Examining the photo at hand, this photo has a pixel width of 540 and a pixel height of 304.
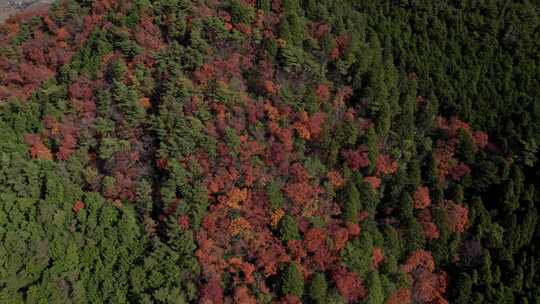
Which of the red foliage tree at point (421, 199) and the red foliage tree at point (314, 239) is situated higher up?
the red foliage tree at point (421, 199)

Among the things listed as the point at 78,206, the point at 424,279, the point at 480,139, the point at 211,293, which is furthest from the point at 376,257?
the point at 78,206

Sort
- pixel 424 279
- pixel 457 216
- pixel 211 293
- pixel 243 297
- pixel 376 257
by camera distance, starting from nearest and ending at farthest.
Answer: pixel 211 293, pixel 243 297, pixel 376 257, pixel 424 279, pixel 457 216

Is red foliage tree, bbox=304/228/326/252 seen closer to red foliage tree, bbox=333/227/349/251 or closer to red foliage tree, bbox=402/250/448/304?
red foliage tree, bbox=333/227/349/251

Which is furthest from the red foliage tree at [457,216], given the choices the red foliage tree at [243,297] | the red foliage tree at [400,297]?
the red foliage tree at [243,297]

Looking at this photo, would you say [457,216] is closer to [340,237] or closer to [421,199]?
[421,199]

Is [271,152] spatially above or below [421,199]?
above

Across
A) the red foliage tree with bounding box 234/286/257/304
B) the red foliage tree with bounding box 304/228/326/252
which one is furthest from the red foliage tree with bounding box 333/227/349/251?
the red foliage tree with bounding box 234/286/257/304

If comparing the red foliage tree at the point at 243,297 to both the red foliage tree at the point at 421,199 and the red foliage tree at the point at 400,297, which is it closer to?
the red foliage tree at the point at 400,297

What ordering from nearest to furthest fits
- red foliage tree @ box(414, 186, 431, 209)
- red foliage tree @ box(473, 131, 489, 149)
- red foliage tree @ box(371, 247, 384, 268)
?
red foliage tree @ box(371, 247, 384, 268) → red foliage tree @ box(414, 186, 431, 209) → red foliage tree @ box(473, 131, 489, 149)

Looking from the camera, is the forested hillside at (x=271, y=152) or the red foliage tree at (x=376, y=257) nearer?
the forested hillside at (x=271, y=152)

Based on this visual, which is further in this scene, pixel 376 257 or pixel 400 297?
pixel 376 257
